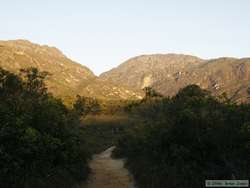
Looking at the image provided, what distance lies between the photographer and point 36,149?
490 inches

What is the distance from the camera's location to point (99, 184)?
15.0 m

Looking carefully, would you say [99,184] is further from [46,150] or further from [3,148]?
[3,148]

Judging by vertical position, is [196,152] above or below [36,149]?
below

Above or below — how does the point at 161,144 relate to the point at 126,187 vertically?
above

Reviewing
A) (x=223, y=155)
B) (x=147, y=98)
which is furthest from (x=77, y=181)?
(x=147, y=98)

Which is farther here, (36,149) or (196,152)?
(196,152)

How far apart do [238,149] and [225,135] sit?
75 centimetres

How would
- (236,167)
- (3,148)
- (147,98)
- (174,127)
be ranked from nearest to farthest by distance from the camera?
(3,148) < (236,167) < (174,127) < (147,98)

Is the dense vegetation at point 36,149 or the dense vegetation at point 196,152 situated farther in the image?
the dense vegetation at point 196,152

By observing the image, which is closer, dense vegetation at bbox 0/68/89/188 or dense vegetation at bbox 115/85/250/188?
dense vegetation at bbox 0/68/89/188

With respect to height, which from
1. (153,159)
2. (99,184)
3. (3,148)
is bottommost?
(99,184)

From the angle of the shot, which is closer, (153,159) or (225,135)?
(225,135)

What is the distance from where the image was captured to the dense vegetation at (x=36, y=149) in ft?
36.0

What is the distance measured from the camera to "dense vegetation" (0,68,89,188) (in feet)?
36.0
